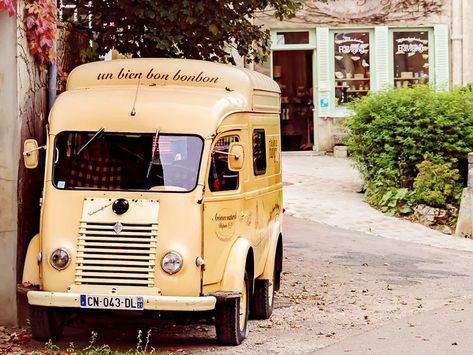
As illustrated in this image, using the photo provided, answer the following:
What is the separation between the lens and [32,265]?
34.6 feet

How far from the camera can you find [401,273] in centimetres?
1556

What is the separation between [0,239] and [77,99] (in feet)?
5.48

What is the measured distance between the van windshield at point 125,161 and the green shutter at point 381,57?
18576 mm

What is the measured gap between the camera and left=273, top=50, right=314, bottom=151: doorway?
95.3 ft

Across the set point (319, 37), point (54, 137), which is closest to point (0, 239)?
point (54, 137)

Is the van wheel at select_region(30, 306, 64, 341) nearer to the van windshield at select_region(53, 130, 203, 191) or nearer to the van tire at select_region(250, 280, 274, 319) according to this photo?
the van windshield at select_region(53, 130, 203, 191)

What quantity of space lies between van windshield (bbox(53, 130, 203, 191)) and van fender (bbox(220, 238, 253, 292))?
755mm

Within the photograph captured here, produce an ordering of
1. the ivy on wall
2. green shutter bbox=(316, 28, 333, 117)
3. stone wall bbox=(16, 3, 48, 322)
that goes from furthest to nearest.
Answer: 1. green shutter bbox=(316, 28, 333, 117)
2. the ivy on wall
3. stone wall bbox=(16, 3, 48, 322)

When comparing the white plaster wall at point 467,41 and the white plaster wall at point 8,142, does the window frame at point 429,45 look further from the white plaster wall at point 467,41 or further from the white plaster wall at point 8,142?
the white plaster wall at point 8,142

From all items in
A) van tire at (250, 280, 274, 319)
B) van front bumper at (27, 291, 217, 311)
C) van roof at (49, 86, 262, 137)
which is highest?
van roof at (49, 86, 262, 137)

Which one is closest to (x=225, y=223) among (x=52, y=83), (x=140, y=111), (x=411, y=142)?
(x=140, y=111)

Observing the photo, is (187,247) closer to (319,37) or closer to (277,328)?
(277,328)

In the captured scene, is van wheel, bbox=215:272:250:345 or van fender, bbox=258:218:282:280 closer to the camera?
van wheel, bbox=215:272:250:345

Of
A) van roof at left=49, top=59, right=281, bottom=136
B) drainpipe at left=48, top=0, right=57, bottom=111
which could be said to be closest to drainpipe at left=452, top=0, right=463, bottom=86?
van roof at left=49, top=59, right=281, bottom=136
